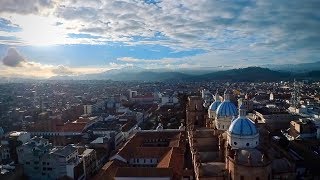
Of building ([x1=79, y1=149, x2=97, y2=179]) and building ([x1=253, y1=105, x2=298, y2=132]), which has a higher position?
building ([x1=253, y1=105, x2=298, y2=132])

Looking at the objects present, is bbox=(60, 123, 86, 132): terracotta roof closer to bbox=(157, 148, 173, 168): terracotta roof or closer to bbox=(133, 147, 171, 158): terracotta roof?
bbox=(133, 147, 171, 158): terracotta roof

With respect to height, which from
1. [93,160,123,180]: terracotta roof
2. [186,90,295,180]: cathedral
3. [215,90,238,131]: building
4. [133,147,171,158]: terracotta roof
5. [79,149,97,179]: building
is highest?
[215,90,238,131]: building

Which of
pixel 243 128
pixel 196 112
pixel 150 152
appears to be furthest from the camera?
pixel 196 112

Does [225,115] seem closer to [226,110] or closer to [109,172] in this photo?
[226,110]

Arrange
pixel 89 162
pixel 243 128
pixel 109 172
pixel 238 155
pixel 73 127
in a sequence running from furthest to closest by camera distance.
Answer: pixel 73 127 → pixel 89 162 → pixel 109 172 → pixel 243 128 → pixel 238 155

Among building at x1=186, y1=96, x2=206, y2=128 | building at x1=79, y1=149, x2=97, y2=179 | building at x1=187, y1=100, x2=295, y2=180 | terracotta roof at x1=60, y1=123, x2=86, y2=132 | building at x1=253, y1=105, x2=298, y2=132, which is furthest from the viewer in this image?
building at x1=253, y1=105, x2=298, y2=132

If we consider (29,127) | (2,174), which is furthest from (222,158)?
(29,127)

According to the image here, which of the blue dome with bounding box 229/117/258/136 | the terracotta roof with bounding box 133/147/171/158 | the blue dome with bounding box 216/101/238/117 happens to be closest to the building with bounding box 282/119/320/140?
the blue dome with bounding box 216/101/238/117

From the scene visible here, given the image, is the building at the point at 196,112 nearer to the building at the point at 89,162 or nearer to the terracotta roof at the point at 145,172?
the building at the point at 89,162

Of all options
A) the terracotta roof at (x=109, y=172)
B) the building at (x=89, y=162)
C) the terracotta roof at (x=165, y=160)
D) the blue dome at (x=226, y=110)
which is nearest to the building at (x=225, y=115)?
the blue dome at (x=226, y=110)

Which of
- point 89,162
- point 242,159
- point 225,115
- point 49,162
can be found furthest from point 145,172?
point 49,162

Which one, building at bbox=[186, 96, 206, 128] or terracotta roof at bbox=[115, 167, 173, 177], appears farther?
building at bbox=[186, 96, 206, 128]
